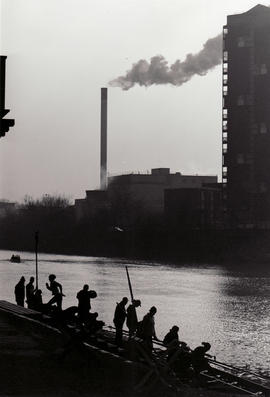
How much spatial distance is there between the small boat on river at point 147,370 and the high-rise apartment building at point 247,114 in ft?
255

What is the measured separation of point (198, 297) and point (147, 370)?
39.6m

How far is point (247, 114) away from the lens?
341 feet

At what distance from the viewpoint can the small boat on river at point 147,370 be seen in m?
18.6

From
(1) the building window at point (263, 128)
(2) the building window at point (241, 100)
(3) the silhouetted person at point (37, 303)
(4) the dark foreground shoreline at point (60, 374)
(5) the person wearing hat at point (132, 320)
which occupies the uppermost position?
(2) the building window at point (241, 100)

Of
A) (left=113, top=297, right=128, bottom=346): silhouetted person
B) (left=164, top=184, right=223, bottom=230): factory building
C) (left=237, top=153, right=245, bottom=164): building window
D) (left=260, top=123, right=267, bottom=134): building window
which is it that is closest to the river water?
(left=113, top=297, right=128, bottom=346): silhouetted person

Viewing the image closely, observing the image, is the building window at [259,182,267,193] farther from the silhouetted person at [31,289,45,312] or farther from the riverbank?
the silhouetted person at [31,289,45,312]

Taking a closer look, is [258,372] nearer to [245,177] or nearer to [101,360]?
[101,360]

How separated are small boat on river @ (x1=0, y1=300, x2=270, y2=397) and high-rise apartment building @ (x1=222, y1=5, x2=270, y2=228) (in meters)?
77.8

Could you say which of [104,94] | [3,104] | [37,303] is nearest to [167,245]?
[104,94]

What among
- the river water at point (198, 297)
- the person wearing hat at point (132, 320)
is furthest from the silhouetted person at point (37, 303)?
the person wearing hat at point (132, 320)

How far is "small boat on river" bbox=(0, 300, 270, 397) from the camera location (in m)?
18.6

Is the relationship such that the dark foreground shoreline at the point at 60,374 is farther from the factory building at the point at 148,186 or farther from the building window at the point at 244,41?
the factory building at the point at 148,186

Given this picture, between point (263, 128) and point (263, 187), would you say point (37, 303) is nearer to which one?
point (263, 187)

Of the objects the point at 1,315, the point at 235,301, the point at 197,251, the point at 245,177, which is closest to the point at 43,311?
the point at 1,315
